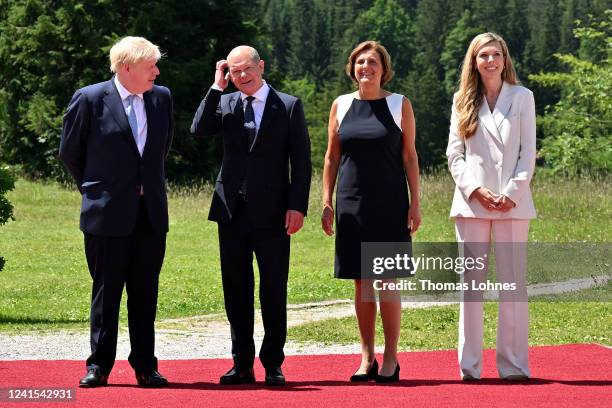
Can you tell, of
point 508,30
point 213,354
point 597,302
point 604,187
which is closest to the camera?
point 213,354

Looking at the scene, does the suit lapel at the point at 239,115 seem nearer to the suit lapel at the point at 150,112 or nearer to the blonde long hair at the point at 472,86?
the suit lapel at the point at 150,112

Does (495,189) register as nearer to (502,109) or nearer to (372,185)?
(502,109)

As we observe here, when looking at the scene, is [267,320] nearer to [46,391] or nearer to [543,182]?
[46,391]

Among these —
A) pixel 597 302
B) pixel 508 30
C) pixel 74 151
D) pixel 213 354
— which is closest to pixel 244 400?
pixel 74 151

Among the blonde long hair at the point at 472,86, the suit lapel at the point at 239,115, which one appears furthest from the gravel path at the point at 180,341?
the blonde long hair at the point at 472,86

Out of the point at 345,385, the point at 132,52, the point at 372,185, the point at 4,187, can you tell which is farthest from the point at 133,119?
the point at 4,187

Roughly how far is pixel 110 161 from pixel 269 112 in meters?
1.07

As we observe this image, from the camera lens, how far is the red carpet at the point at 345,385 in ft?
25.7

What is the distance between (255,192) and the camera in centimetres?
869

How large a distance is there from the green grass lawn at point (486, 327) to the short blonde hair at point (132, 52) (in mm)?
4229

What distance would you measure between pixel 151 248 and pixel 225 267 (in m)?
0.51

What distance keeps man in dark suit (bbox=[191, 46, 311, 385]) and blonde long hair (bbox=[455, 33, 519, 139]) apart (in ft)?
3.46

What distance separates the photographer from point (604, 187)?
3042 centimetres

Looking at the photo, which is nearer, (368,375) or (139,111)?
(139,111)
